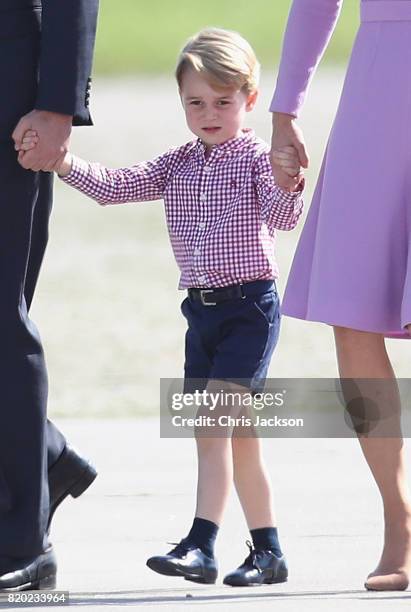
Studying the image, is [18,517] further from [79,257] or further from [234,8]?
[234,8]

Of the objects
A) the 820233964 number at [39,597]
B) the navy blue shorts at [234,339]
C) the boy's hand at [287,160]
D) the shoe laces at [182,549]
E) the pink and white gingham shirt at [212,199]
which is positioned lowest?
the 820233964 number at [39,597]

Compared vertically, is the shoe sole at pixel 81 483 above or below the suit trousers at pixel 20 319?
below

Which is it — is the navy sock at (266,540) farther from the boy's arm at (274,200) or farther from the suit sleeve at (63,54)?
the suit sleeve at (63,54)

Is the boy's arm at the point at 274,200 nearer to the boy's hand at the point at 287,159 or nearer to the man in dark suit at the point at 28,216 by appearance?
the boy's hand at the point at 287,159

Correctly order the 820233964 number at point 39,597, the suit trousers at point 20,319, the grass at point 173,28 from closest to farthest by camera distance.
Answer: the 820233964 number at point 39,597 < the suit trousers at point 20,319 < the grass at point 173,28

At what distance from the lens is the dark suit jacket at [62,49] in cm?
393

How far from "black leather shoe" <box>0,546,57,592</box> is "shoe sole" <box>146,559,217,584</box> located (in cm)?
23

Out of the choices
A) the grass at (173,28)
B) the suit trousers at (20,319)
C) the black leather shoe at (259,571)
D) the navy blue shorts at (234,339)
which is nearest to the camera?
the suit trousers at (20,319)

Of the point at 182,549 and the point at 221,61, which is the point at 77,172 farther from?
the point at 182,549

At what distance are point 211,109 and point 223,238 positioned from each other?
34cm

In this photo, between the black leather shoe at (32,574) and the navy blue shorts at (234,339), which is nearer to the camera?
the black leather shoe at (32,574)

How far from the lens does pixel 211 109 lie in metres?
4.46

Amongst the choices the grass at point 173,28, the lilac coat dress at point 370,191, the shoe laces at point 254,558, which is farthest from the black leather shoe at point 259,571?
the grass at point 173,28

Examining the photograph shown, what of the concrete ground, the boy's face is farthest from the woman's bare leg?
the boy's face
